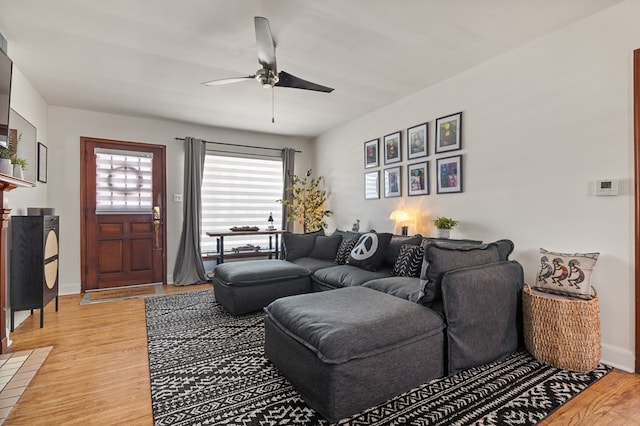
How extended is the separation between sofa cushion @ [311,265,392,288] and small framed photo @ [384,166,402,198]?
Result: 1246 mm

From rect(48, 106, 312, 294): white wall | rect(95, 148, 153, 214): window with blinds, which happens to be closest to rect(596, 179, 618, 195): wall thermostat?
rect(48, 106, 312, 294): white wall

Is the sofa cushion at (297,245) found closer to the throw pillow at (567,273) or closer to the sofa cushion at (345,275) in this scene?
the sofa cushion at (345,275)

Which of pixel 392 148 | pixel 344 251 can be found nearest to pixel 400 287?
pixel 344 251

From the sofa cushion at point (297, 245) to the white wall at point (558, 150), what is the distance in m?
1.64

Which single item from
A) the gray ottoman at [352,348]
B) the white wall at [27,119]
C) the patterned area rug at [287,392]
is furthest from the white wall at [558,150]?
the white wall at [27,119]

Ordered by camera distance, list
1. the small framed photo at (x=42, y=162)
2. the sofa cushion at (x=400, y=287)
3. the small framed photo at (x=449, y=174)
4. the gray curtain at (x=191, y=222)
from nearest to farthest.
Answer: the sofa cushion at (x=400, y=287), the small framed photo at (x=449, y=174), the small framed photo at (x=42, y=162), the gray curtain at (x=191, y=222)

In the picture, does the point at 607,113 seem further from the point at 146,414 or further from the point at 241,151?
the point at 241,151

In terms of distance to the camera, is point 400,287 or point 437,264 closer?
point 437,264

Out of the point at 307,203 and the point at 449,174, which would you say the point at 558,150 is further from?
the point at 307,203

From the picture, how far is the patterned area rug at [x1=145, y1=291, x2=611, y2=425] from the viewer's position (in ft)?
5.51

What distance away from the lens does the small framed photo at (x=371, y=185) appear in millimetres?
4543

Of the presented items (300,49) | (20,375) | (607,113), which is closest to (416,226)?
(607,113)

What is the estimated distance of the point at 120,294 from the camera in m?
4.32

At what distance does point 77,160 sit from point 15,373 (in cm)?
322
